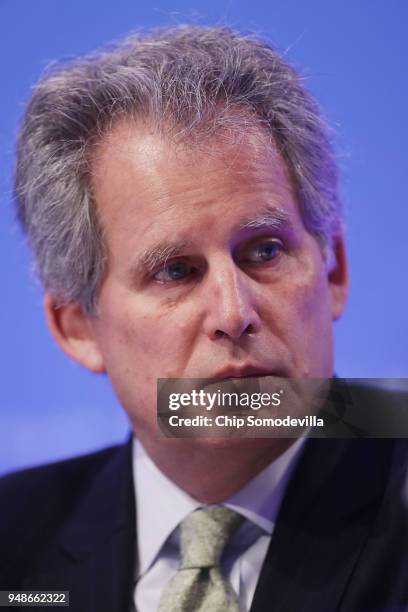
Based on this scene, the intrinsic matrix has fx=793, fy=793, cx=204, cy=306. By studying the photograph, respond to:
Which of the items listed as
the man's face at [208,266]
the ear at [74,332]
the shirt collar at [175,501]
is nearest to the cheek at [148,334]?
the man's face at [208,266]

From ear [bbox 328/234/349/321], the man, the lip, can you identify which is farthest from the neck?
ear [bbox 328/234/349/321]

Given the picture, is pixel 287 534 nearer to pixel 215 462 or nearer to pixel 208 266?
pixel 215 462

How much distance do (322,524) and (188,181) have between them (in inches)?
24.6

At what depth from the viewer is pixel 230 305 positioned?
1.28 m

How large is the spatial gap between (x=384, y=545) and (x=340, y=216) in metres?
0.60

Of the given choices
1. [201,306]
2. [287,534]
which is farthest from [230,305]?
[287,534]

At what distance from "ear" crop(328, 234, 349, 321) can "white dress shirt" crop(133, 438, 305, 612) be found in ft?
0.85

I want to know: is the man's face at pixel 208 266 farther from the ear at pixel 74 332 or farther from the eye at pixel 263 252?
the ear at pixel 74 332

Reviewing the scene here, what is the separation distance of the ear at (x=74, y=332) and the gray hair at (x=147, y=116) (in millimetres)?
32

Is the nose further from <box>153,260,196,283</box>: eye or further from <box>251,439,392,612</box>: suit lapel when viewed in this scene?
<box>251,439,392,612</box>: suit lapel

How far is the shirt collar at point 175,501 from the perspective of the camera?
1405 millimetres

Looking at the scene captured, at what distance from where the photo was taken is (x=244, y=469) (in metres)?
1.42

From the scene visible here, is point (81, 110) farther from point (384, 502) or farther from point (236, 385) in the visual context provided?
point (384, 502)

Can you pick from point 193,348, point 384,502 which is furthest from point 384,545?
point 193,348
